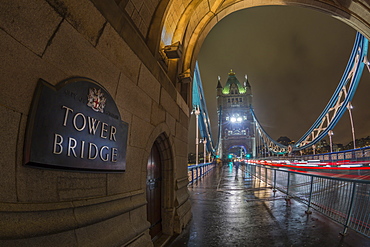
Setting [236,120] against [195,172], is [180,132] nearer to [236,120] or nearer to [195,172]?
[195,172]

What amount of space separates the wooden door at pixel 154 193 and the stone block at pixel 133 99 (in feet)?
3.57

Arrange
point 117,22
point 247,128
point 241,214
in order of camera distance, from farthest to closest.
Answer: point 247,128, point 241,214, point 117,22

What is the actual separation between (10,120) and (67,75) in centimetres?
62

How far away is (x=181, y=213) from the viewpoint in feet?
15.5

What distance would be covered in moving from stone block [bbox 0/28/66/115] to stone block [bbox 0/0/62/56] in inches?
2.3

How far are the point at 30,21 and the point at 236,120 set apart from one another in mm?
113311

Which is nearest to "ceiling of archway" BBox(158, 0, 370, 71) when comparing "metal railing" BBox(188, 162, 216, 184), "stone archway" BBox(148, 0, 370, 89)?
"stone archway" BBox(148, 0, 370, 89)

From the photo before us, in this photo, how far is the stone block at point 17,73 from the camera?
55.2 inches

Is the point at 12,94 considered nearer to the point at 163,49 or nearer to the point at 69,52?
the point at 69,52

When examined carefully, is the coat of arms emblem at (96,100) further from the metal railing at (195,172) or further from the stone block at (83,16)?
the metal railing at (195,172)

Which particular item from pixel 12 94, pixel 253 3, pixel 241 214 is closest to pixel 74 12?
pixel 12 94

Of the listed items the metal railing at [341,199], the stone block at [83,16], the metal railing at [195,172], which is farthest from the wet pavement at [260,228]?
the metal railing at [195,172]

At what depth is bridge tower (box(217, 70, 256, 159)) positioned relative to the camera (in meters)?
103

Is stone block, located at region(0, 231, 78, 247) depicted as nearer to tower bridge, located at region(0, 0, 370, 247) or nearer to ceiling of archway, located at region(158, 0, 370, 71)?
tower bridge, located at region(0, 0, 370, 247)
